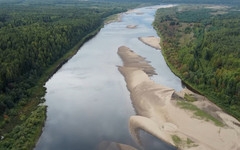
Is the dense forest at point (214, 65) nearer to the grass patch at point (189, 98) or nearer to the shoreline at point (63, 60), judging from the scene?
the grass patch at point (189, 98)

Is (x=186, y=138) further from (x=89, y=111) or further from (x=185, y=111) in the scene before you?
(x=89, y=111)

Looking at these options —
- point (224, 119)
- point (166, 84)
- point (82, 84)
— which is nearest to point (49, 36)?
A: point (82, 84)

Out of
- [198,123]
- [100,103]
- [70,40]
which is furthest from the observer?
[70,40]

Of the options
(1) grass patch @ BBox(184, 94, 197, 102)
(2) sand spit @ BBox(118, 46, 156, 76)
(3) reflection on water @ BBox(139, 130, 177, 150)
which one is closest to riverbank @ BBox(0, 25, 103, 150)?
(3) reflection on water @ BBox(139, 130, 177, 150)

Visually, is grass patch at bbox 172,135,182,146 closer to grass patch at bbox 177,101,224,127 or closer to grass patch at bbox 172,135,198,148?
grass patch at bbox 172,135,198,148

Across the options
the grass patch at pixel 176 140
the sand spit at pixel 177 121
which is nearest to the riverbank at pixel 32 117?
the sand spit at pixel 177 121

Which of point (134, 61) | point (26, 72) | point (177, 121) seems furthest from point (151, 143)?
point (134, 61)
